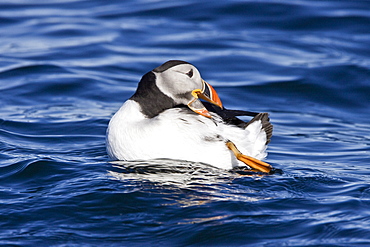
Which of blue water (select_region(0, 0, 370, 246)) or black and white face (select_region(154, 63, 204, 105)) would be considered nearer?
blue water (select_region(0, 0, 370, 246))

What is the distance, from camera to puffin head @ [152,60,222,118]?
5.61m

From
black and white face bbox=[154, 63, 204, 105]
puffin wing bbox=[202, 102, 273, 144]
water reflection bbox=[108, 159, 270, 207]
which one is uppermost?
black and white face bbox=[154, 63, 204, 105]

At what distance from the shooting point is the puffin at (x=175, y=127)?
5.33 meters

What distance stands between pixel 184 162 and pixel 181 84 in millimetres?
766

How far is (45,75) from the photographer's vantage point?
10.3 meters

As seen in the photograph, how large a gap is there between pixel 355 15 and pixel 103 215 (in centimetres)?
998

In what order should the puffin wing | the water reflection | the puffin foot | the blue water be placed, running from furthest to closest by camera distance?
the puffin wing < the puffin foot < the water reflection < the blue water

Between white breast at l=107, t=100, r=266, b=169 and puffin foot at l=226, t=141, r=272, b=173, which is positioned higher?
white breast at l=107, t=100, r=266, b=169

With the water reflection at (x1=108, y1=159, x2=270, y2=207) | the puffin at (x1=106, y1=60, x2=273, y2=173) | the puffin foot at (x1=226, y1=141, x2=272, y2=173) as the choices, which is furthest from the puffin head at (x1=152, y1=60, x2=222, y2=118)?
the water reflection at (x1=108, y1=159, x2=270, y2=207)

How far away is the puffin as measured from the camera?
533cm

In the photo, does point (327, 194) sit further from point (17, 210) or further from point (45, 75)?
point (45, 75)

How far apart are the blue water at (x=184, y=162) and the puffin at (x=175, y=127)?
0.16 m

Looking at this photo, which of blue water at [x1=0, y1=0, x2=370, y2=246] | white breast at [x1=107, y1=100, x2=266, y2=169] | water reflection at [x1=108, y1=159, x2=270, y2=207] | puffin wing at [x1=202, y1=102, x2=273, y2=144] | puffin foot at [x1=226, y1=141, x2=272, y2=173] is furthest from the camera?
puffin wing at [x1=202, y1=102, x2=273, y2=144]

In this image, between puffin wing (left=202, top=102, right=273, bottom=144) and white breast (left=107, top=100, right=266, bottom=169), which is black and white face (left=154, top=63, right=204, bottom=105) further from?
puffin wing (left=202, top=102, right=273, bottom=144)
